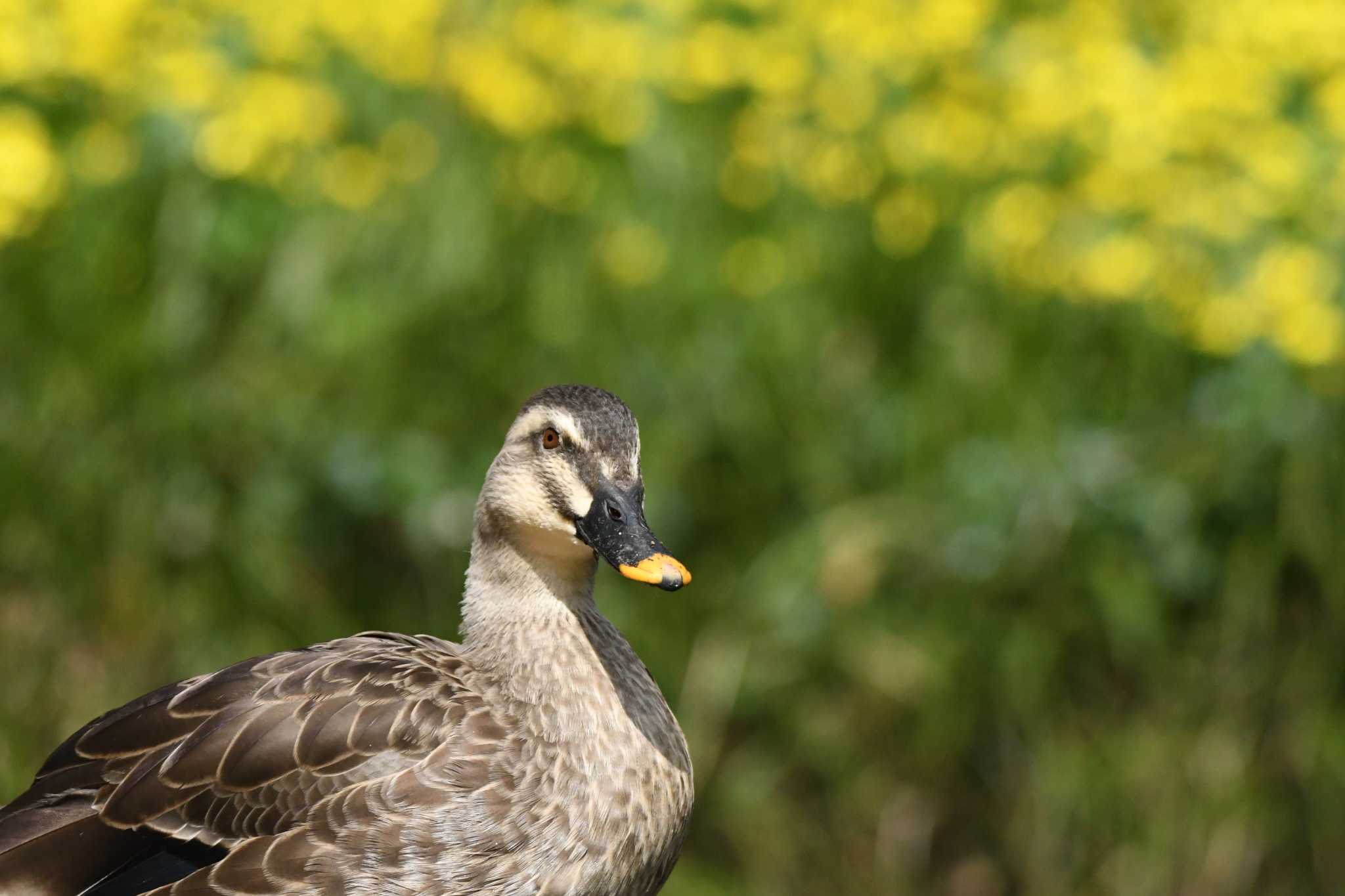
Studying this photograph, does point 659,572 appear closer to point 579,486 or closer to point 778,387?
point 579,486

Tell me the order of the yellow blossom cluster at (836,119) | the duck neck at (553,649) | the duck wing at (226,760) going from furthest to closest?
the yellow blossom cluster at (836,119) < the duck neck at (553,649) < the duck wing at (226,760)

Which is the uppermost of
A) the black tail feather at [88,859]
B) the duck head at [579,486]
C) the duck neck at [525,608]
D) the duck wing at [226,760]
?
the duck head at [579,486]

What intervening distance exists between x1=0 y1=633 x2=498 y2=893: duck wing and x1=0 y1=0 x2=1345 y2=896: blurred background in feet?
5.15

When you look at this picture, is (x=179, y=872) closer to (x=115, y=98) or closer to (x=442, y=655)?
(x=442, y=655)

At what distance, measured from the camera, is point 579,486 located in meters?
3.43

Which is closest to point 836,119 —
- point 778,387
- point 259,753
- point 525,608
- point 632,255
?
point 632,255

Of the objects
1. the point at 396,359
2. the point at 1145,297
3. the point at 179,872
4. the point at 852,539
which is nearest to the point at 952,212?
the point at 1145,297

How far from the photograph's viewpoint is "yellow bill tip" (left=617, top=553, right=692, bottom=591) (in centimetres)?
319

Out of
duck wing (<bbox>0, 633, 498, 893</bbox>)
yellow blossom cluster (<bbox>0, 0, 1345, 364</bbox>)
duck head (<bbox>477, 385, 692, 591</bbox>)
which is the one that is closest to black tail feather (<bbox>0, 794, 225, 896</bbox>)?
duck wing (<bbox>0, 633, 498, 893</bbox>)

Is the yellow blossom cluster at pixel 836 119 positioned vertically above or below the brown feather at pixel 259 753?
above

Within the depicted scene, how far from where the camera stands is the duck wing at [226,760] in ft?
10.9

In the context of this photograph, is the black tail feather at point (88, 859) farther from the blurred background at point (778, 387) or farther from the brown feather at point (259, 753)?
the blurred background at point (778, 387)

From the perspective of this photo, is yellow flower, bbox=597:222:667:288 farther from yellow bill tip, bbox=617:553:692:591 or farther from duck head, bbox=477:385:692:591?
yellow bill tip, bbox=617:553:692:591

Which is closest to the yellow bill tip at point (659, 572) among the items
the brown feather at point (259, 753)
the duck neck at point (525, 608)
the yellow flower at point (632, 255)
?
the duck neck at point (525, 608)
